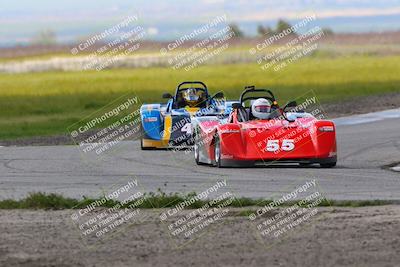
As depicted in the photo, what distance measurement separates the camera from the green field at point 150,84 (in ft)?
135

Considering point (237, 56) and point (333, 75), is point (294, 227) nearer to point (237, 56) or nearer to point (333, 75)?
point (333, 75)

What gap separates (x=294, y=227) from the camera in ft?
40.3

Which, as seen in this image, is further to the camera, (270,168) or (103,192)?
(270,168)

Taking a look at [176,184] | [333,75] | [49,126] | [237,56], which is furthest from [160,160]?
[237,56]

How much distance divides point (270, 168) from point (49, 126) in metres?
15.9

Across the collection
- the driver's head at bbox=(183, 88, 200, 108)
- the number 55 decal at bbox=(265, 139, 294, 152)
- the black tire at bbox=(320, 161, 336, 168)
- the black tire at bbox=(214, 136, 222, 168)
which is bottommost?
the black tire at bbox=(320, 161, 336, 168)

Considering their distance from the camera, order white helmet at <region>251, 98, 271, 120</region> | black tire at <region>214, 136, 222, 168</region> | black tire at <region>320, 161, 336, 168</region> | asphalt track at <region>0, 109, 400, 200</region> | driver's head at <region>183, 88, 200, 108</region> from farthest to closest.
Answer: driver's head at <region>183, 88, 200, 108</region> < white helmet at <region>251, 98, 271, 120</region> < black tire at <region>214, 136, 222, 168</region> < black tire at <region>320, 161, 336, 168</region> < asphalt track at <region>0, 109, 400, 200</region>

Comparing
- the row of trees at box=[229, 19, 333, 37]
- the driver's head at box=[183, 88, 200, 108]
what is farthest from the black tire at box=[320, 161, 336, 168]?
the row of trees at box=[229, 19, 333, 37]

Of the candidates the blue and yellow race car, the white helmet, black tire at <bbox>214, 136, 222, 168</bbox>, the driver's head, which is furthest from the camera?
the driver's head

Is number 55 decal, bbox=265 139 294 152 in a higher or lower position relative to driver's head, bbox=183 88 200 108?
lower

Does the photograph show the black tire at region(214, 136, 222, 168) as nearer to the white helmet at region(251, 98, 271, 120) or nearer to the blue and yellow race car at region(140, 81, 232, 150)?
the white helmet at region(251, 98, 271, 120)

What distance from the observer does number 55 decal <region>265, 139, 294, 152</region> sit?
1964 cm

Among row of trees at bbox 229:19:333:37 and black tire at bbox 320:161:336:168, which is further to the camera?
row of trees at bbox 229:19:333:37

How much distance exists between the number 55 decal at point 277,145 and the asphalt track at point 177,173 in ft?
0.97
